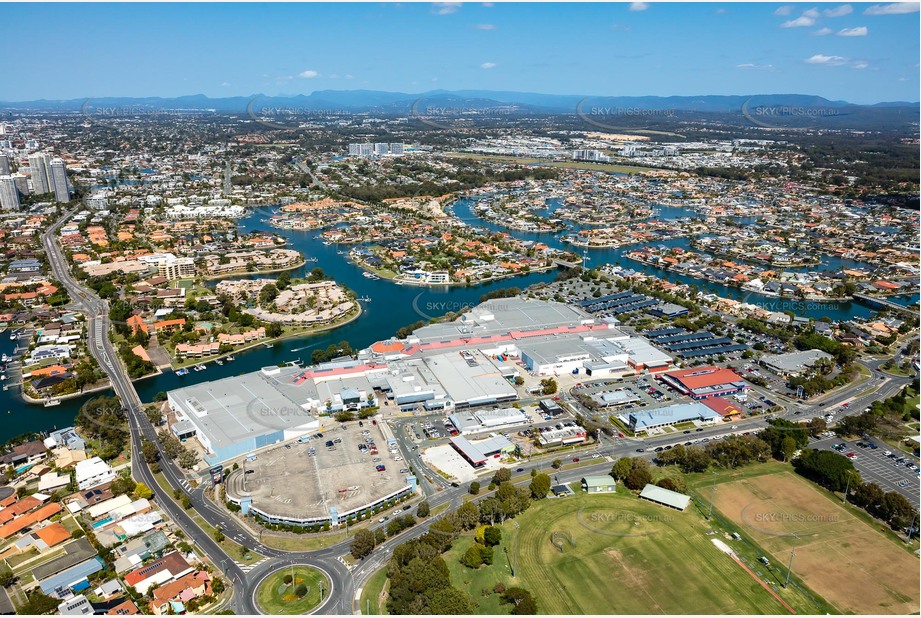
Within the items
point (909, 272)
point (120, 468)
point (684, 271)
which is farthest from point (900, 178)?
point (120, 468)

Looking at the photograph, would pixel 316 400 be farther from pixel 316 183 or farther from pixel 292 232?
pixel 316 183

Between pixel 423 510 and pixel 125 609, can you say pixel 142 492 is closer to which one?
pixel 125 609

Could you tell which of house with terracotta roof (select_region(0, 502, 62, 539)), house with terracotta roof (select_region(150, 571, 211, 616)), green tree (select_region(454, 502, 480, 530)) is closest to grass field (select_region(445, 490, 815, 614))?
green tree (select_region(454, 502, 480, 530))

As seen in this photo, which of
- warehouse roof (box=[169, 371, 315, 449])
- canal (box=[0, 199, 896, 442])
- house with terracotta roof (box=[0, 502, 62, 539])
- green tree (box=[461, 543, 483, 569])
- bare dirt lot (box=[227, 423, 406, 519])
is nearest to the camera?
green tree (box=[461, 543, 483, 569])

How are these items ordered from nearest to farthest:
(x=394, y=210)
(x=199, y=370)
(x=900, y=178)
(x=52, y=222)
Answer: (x=199, y=370) → (x=52, y=222) → (x=394, y=210) → (x=900, y=178)

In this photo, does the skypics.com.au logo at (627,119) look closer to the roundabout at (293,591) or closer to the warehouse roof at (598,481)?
the warehouse roof at (598,481)

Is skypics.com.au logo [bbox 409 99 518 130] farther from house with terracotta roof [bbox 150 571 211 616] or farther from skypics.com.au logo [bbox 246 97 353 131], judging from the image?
house with terracotta roof [bbox 150 571 211 616]
